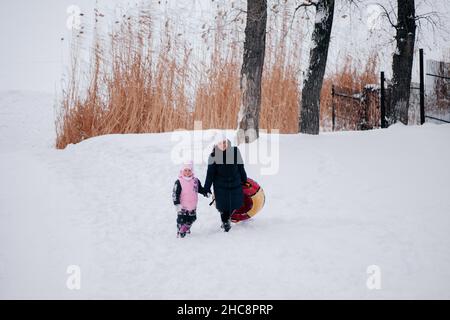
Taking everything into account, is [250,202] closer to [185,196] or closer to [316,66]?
[185,196]

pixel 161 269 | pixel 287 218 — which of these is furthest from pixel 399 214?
pixel 161 269

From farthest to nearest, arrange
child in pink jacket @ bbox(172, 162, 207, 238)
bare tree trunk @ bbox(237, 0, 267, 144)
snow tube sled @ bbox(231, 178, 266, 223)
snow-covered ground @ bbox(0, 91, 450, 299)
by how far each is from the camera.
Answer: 1. bare tree trunk @ bbox(237, 0, 267, 144)
2. snow tube sled @ bbox(231, 178, 266, 223)
3. child in pink jacket @ bbox(172, 162, 207, 238)
4. snow-covered ground @ bbox(0, 91, 450, 299)

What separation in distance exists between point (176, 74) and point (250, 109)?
8.11 feet

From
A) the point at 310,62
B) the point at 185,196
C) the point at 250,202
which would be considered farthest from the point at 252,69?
the point at 185,196

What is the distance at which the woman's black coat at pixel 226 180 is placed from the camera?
543cm

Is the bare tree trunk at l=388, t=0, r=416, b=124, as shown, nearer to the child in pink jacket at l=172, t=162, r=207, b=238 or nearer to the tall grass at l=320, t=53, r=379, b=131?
the tall grass at l=320, t=53, r=379, b=131

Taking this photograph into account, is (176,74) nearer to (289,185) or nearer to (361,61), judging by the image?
(289,185)

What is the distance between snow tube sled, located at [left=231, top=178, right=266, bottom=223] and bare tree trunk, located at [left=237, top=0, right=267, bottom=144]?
92.8 inches

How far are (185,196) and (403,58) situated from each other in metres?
6.29

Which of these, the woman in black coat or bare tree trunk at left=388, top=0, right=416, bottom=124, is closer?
the woman in black coat

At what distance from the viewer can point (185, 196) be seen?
17.6ft

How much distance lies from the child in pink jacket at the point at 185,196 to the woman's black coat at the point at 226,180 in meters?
0.18

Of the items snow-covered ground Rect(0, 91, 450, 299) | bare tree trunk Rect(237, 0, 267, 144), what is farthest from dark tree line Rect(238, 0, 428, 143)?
snow-covered ground Rect(0, 91, 450, 299)

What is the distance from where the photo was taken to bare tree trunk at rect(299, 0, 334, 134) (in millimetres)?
8331
